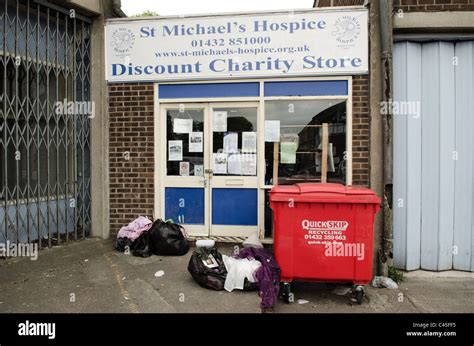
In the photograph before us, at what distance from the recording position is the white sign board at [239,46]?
523cm

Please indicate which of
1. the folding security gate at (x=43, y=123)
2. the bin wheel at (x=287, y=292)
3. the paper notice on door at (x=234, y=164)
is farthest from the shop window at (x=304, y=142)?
the folding security gate at (x=43, y=123)

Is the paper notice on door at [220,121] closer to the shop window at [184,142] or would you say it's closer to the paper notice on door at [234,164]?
the shop window at [184,142]

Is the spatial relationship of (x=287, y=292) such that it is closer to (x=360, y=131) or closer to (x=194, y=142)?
(x=360, y=131)

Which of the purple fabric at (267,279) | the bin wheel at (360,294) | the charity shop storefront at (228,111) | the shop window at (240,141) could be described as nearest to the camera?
the purple fabric at (267,279)

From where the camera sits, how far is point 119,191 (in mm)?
5875

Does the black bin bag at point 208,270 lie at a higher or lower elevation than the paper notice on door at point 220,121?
lower

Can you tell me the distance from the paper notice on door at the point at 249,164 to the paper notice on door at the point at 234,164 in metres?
0.05

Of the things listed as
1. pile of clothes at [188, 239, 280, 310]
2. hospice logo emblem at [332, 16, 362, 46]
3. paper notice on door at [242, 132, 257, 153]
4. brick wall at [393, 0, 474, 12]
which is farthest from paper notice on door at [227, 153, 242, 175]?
brick wall at [393, 0, 474, 12]

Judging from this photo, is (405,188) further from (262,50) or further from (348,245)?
(262,50)

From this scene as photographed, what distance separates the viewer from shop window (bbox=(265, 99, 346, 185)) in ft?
17.8

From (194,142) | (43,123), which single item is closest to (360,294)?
(194,142)

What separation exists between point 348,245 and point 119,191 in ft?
12.2

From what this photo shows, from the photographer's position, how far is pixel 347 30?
521 cm

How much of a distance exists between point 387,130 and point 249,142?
1.99m
